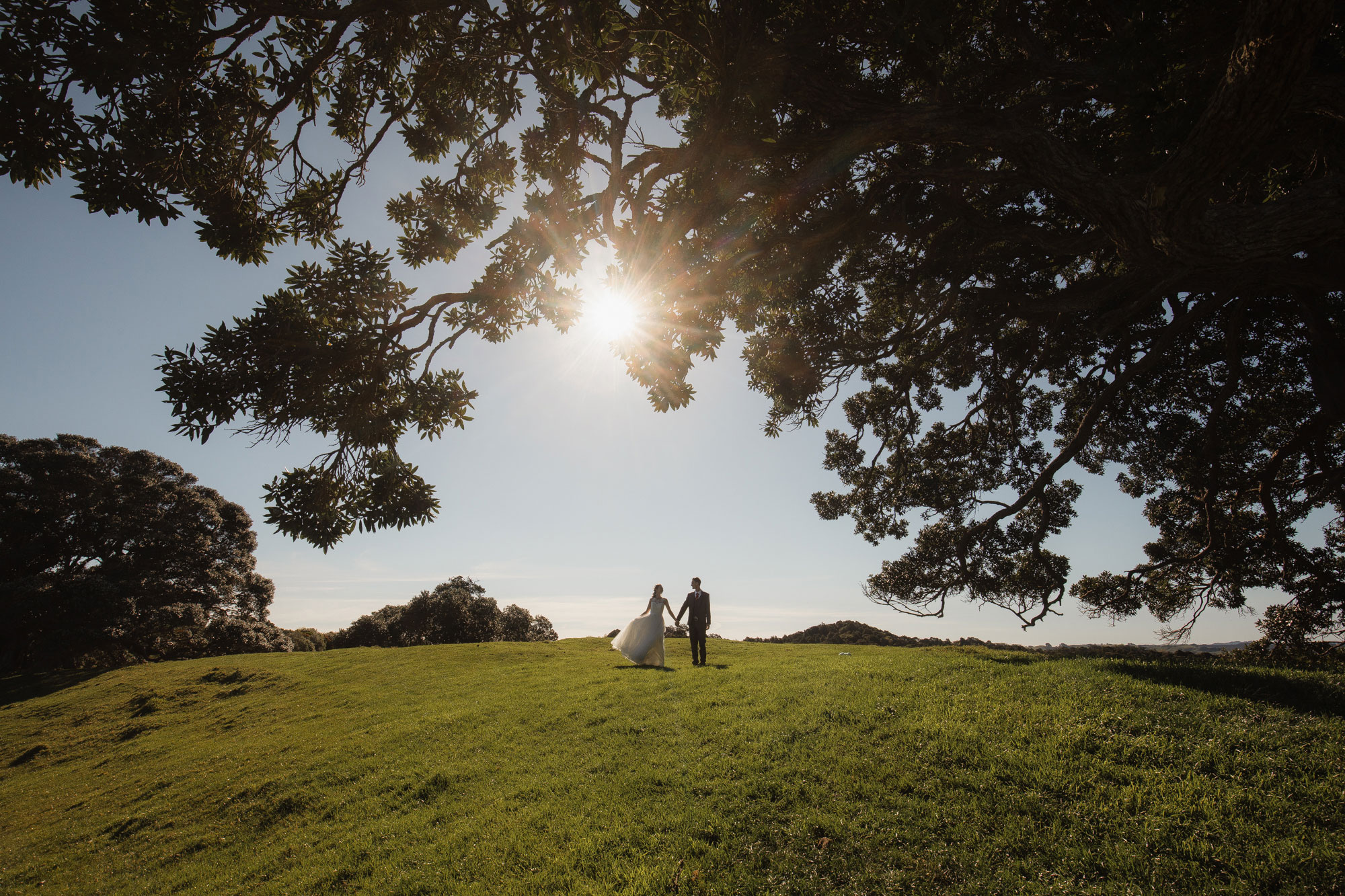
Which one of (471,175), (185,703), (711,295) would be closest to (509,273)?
(471,175)

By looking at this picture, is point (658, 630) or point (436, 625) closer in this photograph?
point (658, 630)

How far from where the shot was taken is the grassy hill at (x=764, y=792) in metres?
4.77

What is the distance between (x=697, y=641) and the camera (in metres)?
16.3

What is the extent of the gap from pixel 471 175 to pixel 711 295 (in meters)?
5.81

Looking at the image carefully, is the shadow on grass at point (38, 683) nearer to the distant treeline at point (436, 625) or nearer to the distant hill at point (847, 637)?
the distant treeline at point (436, 625)

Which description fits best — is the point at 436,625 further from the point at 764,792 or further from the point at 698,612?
the point at 764,792

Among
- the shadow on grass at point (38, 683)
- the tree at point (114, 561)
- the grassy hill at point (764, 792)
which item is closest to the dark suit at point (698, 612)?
the grassy hill at point (764, 792)

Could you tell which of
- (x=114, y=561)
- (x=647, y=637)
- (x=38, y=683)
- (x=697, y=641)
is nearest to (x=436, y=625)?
(x=38, y=683)

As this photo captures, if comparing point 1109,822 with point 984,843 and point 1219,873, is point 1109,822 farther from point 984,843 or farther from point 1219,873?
point 984,843

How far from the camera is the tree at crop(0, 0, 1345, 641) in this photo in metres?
6.54

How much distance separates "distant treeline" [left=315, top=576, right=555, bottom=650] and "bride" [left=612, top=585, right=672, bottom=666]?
2233cm

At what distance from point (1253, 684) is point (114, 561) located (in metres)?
55.2

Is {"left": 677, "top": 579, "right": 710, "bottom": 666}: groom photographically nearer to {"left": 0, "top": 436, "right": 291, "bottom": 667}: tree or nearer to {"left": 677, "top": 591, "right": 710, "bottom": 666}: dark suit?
{"left": 677, "top": 591, "right": 710, "bottom": 666}: dark suit

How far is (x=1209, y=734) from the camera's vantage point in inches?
241
